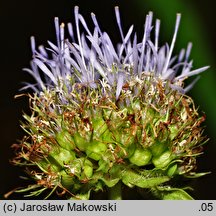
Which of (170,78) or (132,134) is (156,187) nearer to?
(132,134)

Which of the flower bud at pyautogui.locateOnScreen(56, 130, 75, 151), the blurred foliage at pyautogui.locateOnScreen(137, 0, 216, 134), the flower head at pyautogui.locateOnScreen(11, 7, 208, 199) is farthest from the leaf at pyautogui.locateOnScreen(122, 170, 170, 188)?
the blurred foliage at pyautogui.locateOnScreen(137, 0, 216, 134)

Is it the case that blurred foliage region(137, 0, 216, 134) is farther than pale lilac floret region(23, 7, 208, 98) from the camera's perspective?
Yes

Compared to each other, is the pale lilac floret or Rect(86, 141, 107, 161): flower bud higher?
the pale lilac floret

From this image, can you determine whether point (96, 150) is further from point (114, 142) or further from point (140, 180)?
point (140, 180)

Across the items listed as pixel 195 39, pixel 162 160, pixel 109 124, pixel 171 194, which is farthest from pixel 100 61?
pixel 195 39

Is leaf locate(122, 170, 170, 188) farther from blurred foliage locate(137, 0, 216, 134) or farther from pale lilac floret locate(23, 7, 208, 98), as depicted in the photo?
blurred foliage locate(137, 0, 216, 134)

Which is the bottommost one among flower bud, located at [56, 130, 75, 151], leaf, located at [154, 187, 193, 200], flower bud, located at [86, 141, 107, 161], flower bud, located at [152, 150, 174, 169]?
leaf, located at [154, 187, 193, 200]
